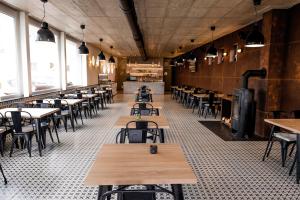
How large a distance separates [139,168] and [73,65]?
11548 mm

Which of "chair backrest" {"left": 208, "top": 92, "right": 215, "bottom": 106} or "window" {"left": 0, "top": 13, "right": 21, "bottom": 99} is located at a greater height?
"window" {"left": 0, "top": 13, "right": 21, "bottom": 99}

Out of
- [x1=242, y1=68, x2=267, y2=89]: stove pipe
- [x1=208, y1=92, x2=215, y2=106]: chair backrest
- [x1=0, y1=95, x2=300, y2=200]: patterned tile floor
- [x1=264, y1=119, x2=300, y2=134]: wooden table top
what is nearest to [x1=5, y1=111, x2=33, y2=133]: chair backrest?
[x1=0, y1=95, x2=300, y2=200]: patterned tile floor

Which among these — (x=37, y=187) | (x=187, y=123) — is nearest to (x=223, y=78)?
(x=187, y=123)

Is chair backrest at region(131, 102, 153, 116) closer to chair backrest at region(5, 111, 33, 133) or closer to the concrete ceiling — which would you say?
chair backrest at region(5, 111, 33, 133)

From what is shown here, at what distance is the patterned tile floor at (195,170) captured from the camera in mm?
3383

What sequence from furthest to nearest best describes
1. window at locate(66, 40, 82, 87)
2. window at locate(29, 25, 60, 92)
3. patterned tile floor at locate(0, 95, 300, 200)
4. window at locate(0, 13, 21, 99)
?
window at locate(66, 40, 82, 87), window at locate(29, 25, 60, 92), window at locate(0, 13, 21, 99), patterned tile floor at locate(0, 95, 300, 200)

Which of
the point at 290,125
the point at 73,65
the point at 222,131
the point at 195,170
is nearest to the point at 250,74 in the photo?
the point at 222,131

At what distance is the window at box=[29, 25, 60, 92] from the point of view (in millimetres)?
8438

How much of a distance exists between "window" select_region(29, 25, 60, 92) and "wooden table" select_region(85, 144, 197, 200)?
6853mm

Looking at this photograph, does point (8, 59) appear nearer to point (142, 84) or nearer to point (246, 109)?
point (246, 109)

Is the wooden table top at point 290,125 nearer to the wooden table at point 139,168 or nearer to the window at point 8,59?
the wooden table at point 139,168

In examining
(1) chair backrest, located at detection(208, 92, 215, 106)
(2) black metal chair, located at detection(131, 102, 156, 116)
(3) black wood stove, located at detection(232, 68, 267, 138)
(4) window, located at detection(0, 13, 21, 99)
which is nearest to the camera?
(2) black metal chair, located at detection(131, 102, 156, 116)

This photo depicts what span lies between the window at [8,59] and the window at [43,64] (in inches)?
36.7

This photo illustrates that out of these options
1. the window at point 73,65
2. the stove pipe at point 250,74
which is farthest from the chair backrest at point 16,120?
the window at point 73,65
